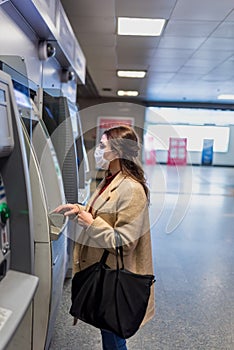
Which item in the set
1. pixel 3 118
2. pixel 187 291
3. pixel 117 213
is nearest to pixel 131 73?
pixel 187 291

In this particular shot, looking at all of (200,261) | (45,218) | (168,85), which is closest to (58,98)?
(45,218)

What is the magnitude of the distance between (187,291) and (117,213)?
6.24ft

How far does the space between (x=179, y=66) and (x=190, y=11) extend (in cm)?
306

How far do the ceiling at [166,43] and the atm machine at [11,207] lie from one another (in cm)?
284

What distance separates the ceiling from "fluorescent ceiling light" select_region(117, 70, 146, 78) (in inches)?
5.9

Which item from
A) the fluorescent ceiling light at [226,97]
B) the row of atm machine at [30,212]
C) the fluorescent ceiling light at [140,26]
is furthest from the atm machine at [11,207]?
the fluorescent ceiling light at [226,97]

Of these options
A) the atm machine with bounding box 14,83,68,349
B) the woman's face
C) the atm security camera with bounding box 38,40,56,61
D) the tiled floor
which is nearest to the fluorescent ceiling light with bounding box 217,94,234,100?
the tiled floor

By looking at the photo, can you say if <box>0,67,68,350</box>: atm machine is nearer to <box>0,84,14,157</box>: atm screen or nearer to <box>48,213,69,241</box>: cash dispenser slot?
<box>48,213,69,241</box>: cash dispenser slot

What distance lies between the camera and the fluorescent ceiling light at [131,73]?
765cm

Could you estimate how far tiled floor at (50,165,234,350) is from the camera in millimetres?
2373

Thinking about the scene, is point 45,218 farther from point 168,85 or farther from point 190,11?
point 168,85

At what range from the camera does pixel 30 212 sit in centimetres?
137

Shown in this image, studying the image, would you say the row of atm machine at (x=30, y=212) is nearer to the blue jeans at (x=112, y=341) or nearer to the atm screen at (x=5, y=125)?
the atm screen at (x=5, y=125)

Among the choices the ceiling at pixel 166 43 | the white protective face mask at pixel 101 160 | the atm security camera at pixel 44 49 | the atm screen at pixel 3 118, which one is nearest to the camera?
the atm screen at pixel 3 118
